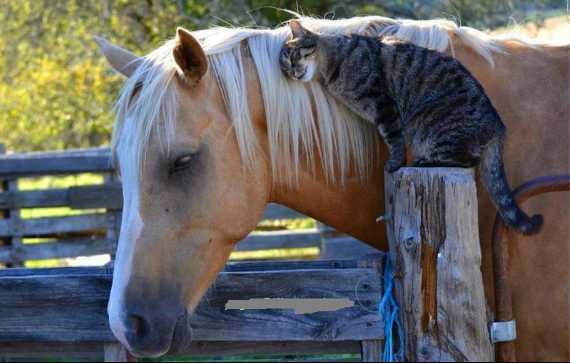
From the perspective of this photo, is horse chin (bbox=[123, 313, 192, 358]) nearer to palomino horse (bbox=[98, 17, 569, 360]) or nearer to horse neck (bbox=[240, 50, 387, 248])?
palomino horse (bbox=[98, 17, 569, 360])

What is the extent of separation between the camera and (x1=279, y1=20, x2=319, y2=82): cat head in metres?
2.72

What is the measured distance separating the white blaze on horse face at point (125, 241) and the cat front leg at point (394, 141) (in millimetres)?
930

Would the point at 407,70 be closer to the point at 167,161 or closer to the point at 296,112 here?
the point at 296,112

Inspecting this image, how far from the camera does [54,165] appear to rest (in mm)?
7945

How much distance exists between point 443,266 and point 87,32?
10.3 metres

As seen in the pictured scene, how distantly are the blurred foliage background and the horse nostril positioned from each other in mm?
7988

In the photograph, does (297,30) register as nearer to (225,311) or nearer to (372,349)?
(225,311)

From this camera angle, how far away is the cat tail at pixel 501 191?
2.48 metres

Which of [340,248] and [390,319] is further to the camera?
[340,248]

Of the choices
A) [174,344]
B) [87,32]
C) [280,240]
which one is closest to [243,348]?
[174,344]

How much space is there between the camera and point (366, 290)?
251 cm

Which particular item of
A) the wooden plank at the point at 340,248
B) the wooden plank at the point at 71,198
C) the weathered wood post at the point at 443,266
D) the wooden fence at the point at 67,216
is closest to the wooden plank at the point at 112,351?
the weathered wood post at the point at 443,266

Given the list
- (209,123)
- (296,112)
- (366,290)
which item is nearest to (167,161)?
(209,123)

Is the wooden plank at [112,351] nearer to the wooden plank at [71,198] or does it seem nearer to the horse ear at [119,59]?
the horse ear at [119,59]
